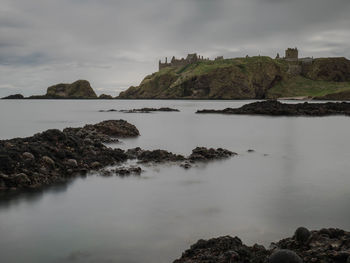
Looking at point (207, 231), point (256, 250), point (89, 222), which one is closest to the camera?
point (256, 250)

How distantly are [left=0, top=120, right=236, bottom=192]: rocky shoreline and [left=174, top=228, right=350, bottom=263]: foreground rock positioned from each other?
26.6 feet

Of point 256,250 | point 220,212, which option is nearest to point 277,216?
point 220,212

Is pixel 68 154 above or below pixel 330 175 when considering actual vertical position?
above

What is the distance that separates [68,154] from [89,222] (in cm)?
734

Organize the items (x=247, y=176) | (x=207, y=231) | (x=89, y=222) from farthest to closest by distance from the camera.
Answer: (x=247, y=176) → (x=89, y=222) → (x=207, y=231)

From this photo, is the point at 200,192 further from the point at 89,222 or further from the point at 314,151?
the point at 314,151

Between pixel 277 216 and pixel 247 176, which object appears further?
pixel 247 176

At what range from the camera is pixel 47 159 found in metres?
Result: 14.4

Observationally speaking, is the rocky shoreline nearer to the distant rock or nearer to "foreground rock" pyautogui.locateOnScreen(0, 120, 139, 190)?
"foreground rock" pyautogui.locateOnScreen(0, 120, 139, 190)

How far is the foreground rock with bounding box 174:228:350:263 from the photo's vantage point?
590cm

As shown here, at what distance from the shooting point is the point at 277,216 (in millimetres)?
9656

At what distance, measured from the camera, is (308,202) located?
1108 centimetres

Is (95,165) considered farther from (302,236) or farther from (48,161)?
(302,236)

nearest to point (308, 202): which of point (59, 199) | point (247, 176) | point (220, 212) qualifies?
point (220, 212)
